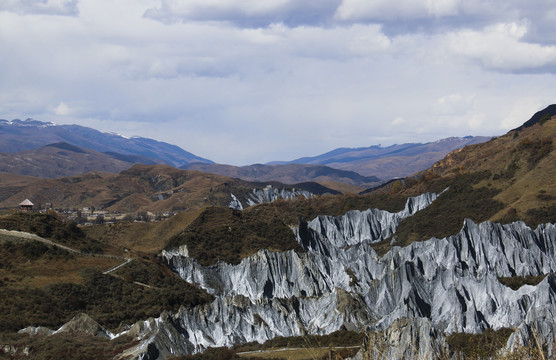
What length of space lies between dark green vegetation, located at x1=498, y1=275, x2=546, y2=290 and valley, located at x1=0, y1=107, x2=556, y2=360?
46cm

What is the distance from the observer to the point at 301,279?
11531cm

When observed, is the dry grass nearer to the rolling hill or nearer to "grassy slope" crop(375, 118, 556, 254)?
"grassy slope" crop(375, 118, 556, 254)

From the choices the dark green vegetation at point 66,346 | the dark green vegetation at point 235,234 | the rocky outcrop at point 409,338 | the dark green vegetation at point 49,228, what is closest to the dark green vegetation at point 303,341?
the rocky outcrop at point 409,338

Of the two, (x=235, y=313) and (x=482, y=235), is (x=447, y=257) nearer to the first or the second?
(x=482, y=235)

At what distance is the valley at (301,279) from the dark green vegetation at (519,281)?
46cm

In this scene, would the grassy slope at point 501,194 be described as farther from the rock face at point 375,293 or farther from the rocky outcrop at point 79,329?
the rocky outcrop at point 79,329

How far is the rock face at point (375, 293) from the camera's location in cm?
7000

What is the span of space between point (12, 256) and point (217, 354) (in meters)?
36.6

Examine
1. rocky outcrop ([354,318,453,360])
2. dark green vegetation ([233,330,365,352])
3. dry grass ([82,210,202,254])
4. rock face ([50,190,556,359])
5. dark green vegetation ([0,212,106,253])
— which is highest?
dark green vegetation ([0,212,106,253])

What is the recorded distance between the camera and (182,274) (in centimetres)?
11388

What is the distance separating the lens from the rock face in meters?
70.0

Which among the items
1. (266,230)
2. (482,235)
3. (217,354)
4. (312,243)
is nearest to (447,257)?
(482,235)

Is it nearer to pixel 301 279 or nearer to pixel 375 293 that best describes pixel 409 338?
pixel 375 293

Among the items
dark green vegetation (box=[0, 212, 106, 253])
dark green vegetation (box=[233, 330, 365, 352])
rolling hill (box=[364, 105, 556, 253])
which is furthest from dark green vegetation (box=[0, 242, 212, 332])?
rolling hill (box=[364, 105, 556, 253])
